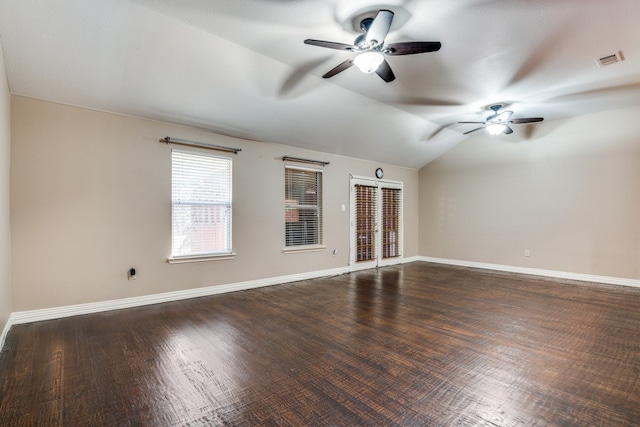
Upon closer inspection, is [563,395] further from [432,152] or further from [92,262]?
[432,152]

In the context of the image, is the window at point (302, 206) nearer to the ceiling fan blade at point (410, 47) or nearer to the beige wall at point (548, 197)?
the ceiling fan blade at point (410, 47)

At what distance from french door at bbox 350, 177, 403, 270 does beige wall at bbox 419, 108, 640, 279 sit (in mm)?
1059

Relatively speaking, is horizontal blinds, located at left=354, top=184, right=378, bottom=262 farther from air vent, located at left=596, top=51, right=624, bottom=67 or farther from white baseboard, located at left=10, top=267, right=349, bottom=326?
air vent, located at left=596, top=51, right=624, bottom=67

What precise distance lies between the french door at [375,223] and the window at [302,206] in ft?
3.00

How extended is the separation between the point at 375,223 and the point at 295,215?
2.30 meters

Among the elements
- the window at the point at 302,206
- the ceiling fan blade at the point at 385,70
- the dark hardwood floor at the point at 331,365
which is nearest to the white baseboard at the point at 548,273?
the dark hardwood floor at the point at 331,365

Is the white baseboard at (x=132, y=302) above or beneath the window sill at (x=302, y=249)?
beneath

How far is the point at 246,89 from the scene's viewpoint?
12.6 ft

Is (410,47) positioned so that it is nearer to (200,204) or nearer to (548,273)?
(200,204)

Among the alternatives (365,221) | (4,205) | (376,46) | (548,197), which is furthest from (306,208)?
(548,197)

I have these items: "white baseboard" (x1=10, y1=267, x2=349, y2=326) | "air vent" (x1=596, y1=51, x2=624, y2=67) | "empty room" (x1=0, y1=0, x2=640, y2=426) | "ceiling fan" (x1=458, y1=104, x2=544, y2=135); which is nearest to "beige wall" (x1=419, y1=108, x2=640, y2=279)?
"empty room" (x1=0, y1=0, x2=640, y2=426)

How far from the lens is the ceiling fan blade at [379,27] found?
220 cm

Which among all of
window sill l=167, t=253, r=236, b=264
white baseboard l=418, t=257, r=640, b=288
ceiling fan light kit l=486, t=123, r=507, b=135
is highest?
ceiling fan light kit l=486, t=123, r=507, b=135

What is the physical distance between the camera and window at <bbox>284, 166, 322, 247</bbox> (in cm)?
551
